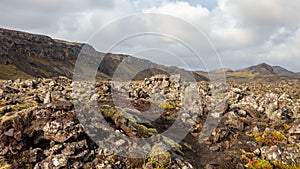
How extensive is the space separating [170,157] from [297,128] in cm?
1849

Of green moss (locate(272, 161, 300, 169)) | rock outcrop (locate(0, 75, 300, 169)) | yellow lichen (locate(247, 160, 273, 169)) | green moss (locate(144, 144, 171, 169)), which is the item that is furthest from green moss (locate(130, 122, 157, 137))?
green moss (locate(272, 161, 300, 169))

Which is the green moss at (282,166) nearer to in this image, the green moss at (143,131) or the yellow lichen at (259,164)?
the yellow lichen at (259,164)

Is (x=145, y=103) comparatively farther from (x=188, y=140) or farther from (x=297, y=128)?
(x=297, y=128)

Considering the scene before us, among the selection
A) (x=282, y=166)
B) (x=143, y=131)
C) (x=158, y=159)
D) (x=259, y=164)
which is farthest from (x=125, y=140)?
(x=282, y=166)

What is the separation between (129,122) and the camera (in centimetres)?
2258

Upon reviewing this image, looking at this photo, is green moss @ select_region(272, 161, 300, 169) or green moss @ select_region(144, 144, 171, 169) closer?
green moss @ select_region(144, 144, 171, 169)

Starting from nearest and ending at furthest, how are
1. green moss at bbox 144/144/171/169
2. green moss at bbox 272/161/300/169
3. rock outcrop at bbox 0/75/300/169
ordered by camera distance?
rock outcrop at bbox 0/75/300/169
green moss at bbox 144/144/171/169
green moss at bbox 272/161/300/169

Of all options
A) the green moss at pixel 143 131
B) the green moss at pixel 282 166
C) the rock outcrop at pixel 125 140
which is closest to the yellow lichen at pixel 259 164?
the rock outcrop at pixel 125 140

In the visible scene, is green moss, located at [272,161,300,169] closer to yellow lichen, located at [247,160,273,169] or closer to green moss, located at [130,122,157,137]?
yellow lichen, located at [247,160,273,169]

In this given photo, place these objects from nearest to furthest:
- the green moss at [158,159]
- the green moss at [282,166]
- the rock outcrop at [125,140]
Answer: the rock outcrop at [125,140], the green moss at [158,159], the green moss at [282,166]

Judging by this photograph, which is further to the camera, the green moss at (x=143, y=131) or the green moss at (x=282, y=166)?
the green moss at (x=282, y=166)

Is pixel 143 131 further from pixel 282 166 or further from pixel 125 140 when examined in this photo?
pixel 282 166

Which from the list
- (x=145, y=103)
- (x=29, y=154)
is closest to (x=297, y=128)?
(x=145, y=103)

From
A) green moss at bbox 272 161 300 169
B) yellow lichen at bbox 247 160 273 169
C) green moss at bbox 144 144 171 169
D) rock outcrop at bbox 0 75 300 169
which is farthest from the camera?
green moss at bbox 272 161 300 169
